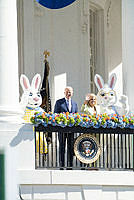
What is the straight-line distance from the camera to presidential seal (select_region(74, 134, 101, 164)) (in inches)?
516

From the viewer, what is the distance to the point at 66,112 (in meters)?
13.4

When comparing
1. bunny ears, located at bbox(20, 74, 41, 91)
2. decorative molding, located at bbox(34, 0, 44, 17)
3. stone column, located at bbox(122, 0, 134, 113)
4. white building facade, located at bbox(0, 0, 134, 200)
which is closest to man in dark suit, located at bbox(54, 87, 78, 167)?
white building facade, located at bbox(0, 0, 134, 200)

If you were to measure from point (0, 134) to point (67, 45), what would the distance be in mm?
6472

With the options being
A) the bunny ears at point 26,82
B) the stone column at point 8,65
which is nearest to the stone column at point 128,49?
the bunny ears at point 26,82

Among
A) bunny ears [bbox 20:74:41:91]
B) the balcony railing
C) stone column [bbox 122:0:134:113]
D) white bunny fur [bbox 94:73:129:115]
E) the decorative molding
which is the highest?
the decorative molding

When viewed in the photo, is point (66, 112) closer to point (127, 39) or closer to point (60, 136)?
point (60, 136)

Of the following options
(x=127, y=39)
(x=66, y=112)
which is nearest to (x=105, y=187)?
(x=66, y=112)

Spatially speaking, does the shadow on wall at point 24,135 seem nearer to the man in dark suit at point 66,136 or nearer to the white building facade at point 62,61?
the white building facade at point 62,61

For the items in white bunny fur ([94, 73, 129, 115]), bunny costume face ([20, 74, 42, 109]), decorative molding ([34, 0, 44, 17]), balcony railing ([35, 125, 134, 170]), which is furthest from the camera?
decorative molding ([34, 0, 44, 17])

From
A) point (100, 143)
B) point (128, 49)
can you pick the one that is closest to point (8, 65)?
point (100, 143)

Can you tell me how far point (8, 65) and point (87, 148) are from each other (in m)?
2.46

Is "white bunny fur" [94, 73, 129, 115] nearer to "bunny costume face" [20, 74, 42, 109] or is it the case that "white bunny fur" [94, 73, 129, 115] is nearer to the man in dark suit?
the man in dark suit

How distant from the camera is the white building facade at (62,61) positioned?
41.7 feet

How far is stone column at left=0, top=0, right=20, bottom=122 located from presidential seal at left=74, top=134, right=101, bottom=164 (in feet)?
4.76
